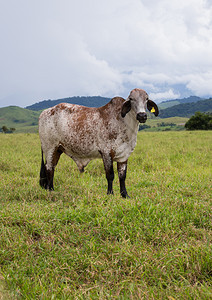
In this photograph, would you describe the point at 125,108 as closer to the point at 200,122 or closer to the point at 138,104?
the point at 138,104

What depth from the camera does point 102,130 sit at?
4.90 m

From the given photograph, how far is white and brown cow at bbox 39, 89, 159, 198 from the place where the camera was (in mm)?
4832

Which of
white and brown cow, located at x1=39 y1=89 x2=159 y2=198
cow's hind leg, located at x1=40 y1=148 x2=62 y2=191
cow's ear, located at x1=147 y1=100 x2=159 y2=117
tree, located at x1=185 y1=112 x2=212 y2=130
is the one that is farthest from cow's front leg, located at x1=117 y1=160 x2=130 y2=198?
tree, located at x1=185 y1=112 x2=212 y2=130

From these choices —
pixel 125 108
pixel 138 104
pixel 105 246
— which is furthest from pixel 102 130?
pixel 105 246

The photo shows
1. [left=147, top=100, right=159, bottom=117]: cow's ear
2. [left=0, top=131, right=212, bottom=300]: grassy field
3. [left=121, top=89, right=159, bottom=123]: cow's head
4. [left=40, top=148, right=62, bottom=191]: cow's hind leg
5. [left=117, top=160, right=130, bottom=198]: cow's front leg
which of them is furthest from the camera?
[left=40, top=148, right=62, bottom=191]: cow's hind leg

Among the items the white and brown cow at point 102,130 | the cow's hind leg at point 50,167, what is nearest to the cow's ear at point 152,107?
the white and brown cow at point 102,130

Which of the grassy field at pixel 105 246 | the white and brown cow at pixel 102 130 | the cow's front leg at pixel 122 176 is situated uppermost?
the white and brown cow at pixel 102 130

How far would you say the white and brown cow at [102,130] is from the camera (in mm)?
4832

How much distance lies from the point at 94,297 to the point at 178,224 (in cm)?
184

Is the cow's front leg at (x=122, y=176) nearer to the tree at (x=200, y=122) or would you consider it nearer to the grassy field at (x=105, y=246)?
the grassy field at (x=105, y=246)

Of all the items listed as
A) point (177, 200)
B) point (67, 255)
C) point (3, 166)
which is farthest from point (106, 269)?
point (3, 166)

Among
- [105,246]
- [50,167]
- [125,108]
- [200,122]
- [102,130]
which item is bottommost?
[105,246]

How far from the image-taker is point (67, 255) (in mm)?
2900

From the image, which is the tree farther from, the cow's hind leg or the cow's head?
the cow's head
